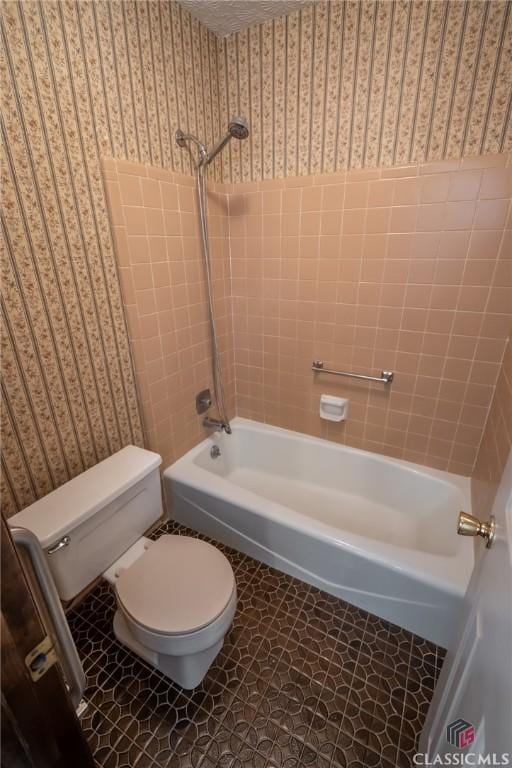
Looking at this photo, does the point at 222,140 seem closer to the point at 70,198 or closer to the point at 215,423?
the point at 70,198

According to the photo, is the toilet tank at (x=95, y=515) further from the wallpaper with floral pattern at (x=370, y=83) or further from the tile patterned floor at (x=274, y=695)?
the wallpaper with floral pattern at (x=370, y=83)

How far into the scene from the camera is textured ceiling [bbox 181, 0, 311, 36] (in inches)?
53.4

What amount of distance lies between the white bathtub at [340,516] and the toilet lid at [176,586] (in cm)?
39

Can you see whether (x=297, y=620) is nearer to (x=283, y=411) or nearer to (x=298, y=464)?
(x=298, y=464)

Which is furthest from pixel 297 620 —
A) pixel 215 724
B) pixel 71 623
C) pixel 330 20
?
pixel 330 20

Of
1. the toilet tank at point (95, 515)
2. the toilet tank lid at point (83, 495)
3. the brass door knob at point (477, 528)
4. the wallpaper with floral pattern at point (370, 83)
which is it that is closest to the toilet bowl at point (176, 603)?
the toilet tank at point (95, 515)

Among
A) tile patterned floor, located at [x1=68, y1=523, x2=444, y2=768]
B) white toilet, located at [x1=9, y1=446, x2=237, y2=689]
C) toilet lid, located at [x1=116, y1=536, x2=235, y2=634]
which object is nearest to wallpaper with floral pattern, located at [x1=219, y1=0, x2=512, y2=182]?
white toilet, located at [x1=9, y1=446, x2=237, y2=689]

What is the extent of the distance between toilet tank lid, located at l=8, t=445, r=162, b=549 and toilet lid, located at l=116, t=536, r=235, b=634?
10.7 inches

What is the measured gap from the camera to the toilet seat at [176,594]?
1.00m

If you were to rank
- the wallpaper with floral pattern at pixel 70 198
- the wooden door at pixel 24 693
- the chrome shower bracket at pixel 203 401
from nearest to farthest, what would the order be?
the wooden door at pixel 24 693 < the wallpaper with floral pattern at pixel 70 198 < the chrome shower bracket at pixel 203 401

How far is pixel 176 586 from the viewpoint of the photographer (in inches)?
43.4

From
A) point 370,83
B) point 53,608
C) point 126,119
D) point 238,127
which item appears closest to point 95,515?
point 53,608

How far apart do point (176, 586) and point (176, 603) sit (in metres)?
0.06

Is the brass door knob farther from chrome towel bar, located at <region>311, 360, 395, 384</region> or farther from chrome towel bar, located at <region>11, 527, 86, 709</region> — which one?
chrome towel bar, located at <region>311, 360, 395, 384</region>
